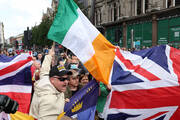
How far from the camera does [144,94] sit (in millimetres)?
3193

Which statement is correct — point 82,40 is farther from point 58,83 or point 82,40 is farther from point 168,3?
point 168,3

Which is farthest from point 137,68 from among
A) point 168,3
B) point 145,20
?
point 145,20

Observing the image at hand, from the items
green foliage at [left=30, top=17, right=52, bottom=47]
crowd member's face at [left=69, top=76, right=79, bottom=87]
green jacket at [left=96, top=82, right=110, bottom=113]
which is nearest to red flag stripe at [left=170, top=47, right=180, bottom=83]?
green jacket at [left=96, top=82, right=110, bottom=113]

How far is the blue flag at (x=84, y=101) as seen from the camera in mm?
2596

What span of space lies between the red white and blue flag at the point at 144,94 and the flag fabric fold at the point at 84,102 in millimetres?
417

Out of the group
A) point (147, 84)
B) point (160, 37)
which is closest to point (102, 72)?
point (147, 84)

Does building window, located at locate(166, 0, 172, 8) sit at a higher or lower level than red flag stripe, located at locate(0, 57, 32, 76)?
higher

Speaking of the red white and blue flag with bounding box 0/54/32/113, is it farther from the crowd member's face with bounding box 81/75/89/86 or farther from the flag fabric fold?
the flag fabric fold

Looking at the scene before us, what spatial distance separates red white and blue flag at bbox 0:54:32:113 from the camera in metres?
3.48

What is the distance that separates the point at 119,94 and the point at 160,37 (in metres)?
17.7

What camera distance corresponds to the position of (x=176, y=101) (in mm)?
3131

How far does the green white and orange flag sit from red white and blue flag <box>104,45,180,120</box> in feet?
1.05

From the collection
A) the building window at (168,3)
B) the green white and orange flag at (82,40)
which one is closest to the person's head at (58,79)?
the green white and orange flag at (82,40)

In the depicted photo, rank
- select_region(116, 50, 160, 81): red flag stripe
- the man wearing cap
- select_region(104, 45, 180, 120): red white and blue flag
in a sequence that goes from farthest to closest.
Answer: select_region(116, 50, 160, 81): red flag stripe
select_region(104, 45, 180, 120): red white and blue flag
the man wearing cap
